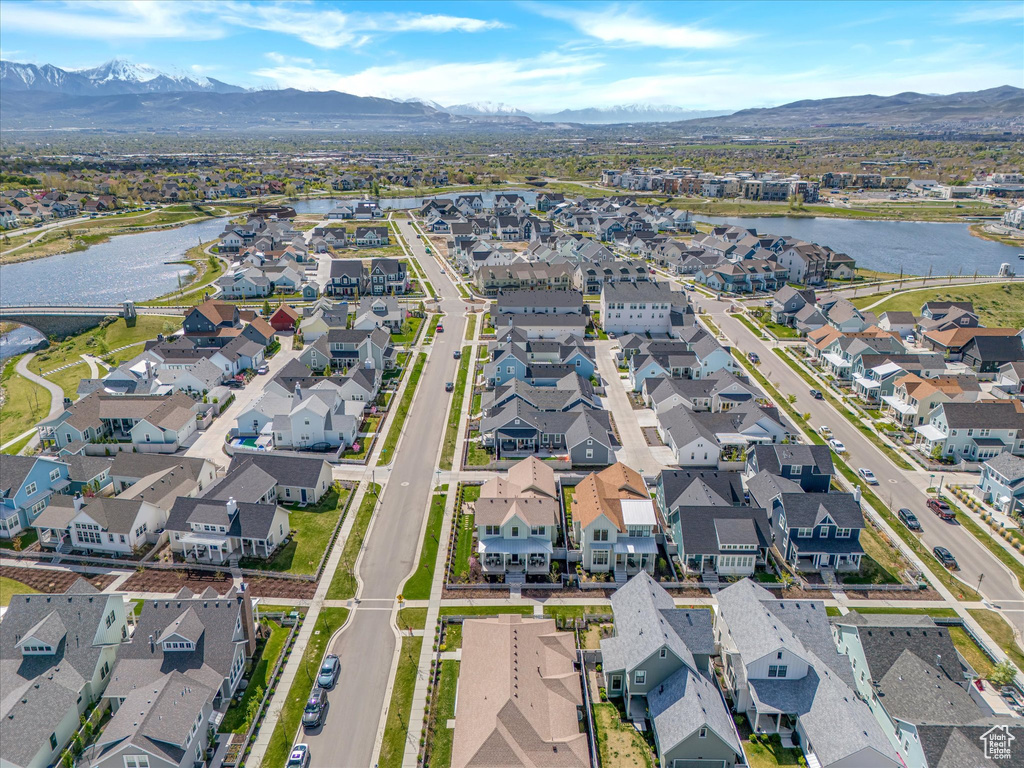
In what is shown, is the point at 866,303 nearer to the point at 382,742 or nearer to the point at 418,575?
the point at 418,575

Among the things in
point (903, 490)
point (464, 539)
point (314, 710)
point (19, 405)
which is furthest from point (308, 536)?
point (903, 490)

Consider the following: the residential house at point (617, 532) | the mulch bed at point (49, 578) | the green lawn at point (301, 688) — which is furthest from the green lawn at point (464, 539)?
the mulch bed at point (49, 578)

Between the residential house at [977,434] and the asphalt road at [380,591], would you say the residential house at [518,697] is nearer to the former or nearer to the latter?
the asphalt road at [380,591]

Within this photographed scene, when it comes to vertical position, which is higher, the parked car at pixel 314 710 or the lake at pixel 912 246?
the lake at pixel 912 246

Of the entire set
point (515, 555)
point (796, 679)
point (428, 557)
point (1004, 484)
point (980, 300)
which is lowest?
point (428, 557)

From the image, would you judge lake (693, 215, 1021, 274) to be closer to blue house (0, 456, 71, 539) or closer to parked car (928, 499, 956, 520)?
parked car (928, 499, 956, 520)

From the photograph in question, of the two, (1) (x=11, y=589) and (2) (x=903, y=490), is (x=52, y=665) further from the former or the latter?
(2) (x=903, y=490)

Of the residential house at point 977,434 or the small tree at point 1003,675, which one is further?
the residential house at point 977,434
